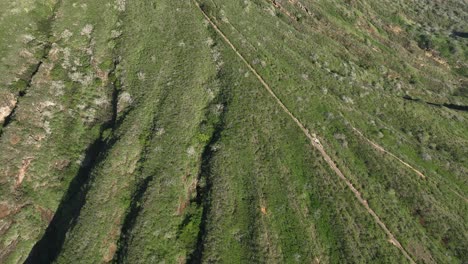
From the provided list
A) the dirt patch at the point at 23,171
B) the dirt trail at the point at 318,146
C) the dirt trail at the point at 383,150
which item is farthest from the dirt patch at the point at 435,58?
the dirt patch at the point at 23,171

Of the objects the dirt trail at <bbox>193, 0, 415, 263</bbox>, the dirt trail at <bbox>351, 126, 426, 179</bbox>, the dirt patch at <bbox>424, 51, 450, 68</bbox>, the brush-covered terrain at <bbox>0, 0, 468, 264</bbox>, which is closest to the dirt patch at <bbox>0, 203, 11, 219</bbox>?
the brush-covered terrain at <bbox>0, 0, 468, 264</bbox>

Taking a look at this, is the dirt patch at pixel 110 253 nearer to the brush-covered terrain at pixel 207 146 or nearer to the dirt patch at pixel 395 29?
the brush-covered terrain at pixel 207 146

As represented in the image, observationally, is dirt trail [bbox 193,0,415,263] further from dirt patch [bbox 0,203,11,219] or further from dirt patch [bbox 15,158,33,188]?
dirt patch [bbox 0,203,11,219]

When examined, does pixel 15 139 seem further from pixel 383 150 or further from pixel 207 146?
pixel 383 150

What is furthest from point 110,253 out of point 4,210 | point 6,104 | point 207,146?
point 6,104

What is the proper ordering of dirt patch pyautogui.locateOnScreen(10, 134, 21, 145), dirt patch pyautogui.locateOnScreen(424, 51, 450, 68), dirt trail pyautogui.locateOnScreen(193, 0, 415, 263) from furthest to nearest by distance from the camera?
1. dirt patch pyautogui.locateOnScreen(424, 51, 450, 68)
2. dirt trail pyautogui.locateOnScreen(193, 0, 415, 263)
3. dirt patch pyautogui.locateOnScreen(10, 134, 21, 145)

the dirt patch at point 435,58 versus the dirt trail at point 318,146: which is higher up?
the dirt trail at point 318,146
